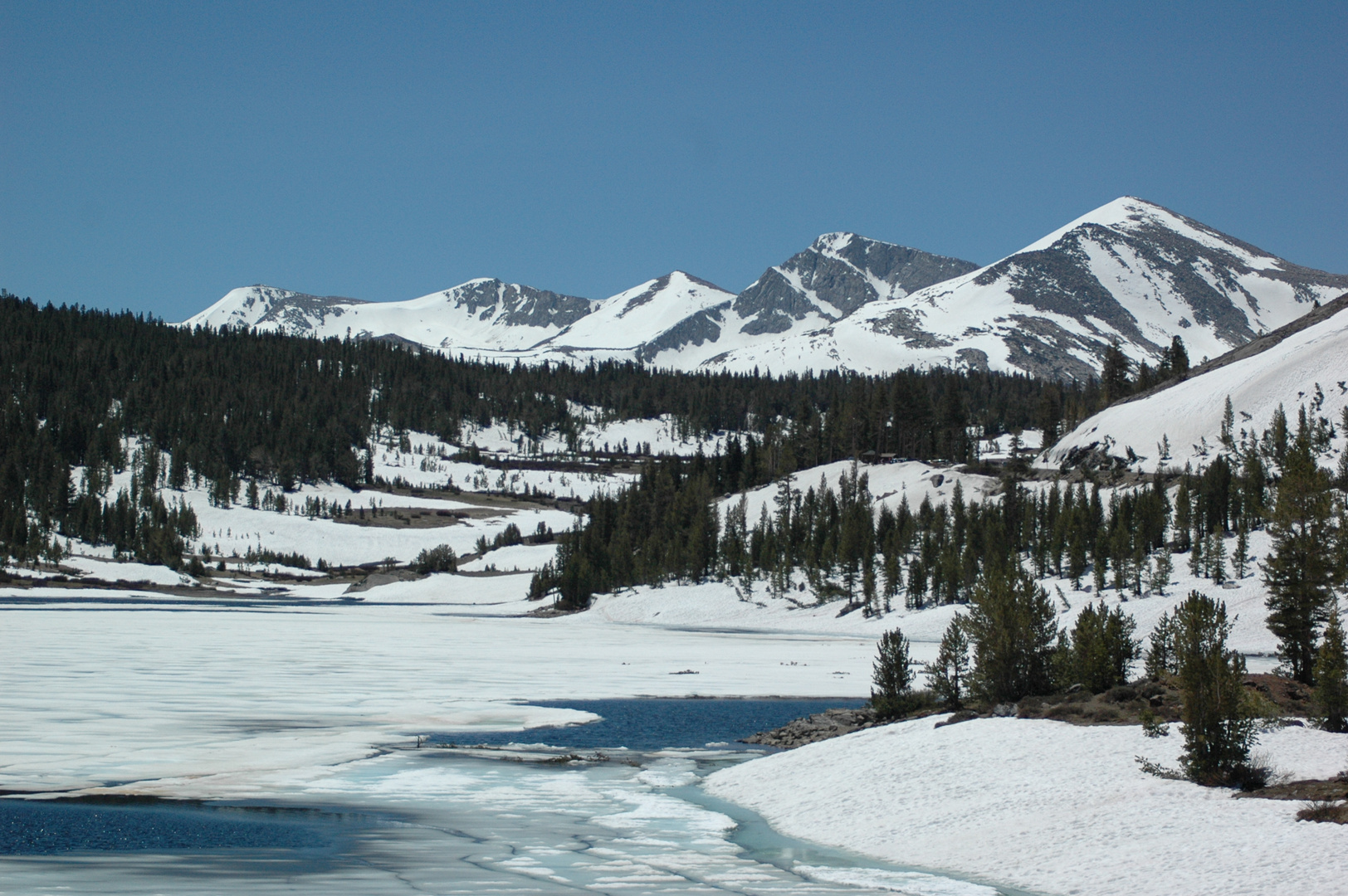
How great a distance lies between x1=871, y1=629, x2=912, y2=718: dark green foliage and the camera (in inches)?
1471

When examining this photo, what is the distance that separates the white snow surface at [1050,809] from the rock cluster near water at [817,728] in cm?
476

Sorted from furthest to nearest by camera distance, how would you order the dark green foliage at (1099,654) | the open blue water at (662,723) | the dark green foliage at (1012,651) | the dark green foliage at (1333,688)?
the open blue water at (662,723) < the dark green foliage at (1012,651) < the dark green foliage at (1099,654) < the dark green foliage at (1333,688)

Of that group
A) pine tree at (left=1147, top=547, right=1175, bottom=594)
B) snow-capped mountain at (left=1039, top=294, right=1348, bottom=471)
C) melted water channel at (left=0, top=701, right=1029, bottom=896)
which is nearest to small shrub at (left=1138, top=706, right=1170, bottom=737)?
melted water channel at (left=0, top=701, right=1029, bottom=896)

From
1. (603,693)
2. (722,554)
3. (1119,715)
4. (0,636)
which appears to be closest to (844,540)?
(722,554)

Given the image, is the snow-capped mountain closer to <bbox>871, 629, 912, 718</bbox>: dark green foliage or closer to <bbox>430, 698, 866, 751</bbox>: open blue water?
<bbox>430, 698, 866, 751</bbox>: open blue water

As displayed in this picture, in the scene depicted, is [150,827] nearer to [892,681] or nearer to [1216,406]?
[892,681]

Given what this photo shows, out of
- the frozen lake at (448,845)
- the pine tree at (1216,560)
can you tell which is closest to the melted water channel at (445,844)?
the frozen lake at (448,845)

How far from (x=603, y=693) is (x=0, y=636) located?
45.2 metres

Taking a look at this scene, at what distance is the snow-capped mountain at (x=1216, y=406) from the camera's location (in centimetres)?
13750

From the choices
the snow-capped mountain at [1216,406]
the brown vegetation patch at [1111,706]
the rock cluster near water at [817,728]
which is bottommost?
the rock cluster near water at [817,728]

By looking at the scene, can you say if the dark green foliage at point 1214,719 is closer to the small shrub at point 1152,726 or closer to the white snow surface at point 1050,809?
the white snow surface at point 1050,809

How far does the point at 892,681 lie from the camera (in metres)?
38.5

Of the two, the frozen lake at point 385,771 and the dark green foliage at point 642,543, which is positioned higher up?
the dark green foliage at point 642,543

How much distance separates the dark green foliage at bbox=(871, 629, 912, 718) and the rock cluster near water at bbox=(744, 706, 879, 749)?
578mm
